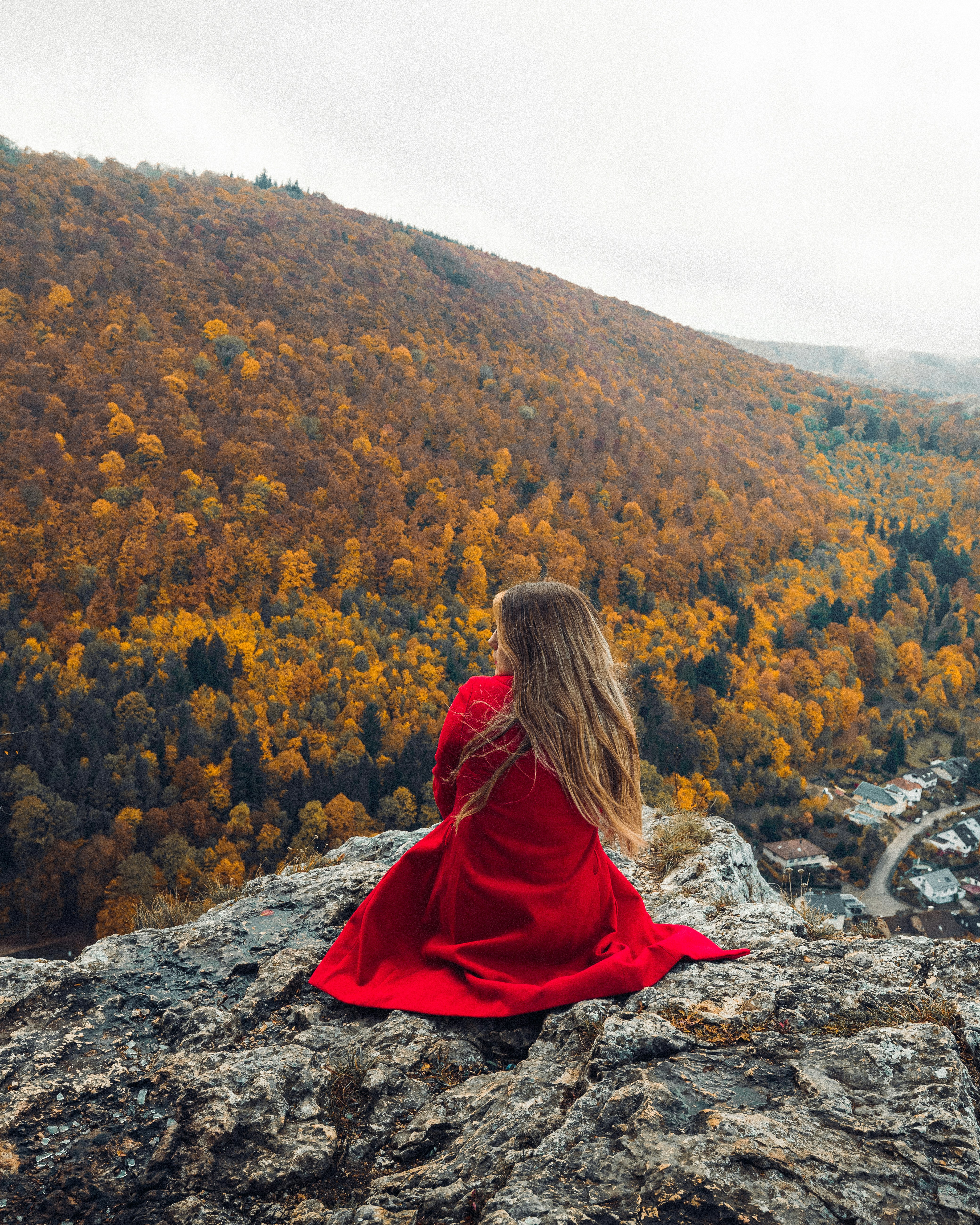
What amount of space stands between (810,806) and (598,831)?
179 feet

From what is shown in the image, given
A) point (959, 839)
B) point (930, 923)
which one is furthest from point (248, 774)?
point (959, 839)

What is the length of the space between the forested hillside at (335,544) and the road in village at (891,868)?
6596 millimetres

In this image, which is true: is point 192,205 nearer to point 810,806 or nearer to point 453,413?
point 453,413

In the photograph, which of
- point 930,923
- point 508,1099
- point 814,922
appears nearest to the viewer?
point 508,1099

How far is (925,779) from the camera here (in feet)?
179

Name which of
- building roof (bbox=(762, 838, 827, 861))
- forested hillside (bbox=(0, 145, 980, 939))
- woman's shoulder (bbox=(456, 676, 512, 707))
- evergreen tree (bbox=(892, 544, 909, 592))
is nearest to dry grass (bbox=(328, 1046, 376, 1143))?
woman's shoulder (bbox=(456, 676, 512, 707))

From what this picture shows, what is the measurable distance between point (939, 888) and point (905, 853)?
→ 6.14 meters

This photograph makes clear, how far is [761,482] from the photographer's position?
291ft

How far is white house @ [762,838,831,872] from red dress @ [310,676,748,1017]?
4454 cm

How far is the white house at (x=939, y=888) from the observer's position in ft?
129

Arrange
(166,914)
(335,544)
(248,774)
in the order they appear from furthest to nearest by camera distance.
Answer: (335,544) < (248,774) < (166,914)

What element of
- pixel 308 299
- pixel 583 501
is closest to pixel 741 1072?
pixel 583 501

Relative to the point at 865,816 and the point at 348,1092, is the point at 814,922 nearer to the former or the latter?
the point at 348,1092

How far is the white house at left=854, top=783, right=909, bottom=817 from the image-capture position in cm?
5019
